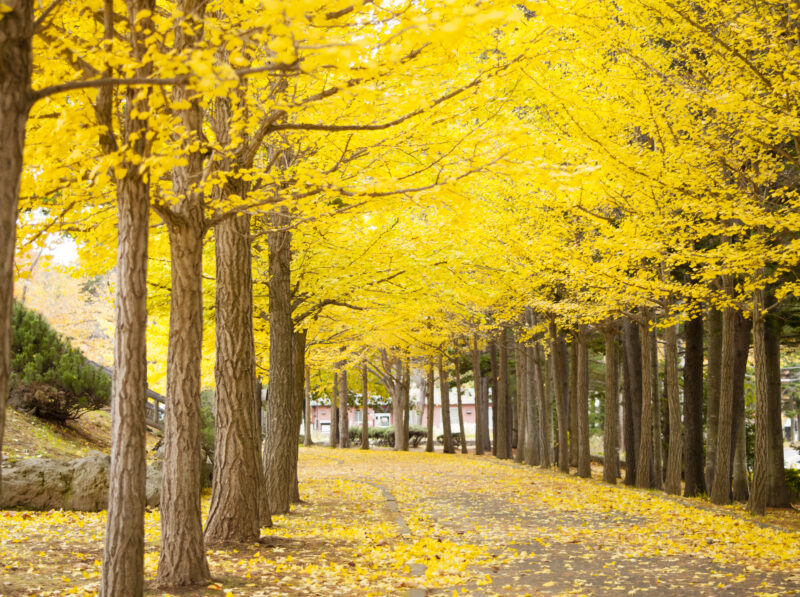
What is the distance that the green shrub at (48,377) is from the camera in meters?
14.5

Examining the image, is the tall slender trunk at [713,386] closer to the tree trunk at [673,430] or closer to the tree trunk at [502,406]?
the tree trunk at [673,430]

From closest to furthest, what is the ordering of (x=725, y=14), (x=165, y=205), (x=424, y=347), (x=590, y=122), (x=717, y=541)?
1. (x=165, y=205)
2. (x=717, y=541)
3. (x=725, y=14)
4. (x=590, y=122)
5. (x=424, y=347)

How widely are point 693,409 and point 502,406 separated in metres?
10.9

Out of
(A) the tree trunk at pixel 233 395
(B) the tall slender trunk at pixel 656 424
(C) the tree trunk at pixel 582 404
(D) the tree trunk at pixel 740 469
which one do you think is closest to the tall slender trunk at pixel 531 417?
(C) the tree trunk at pixel 582 404

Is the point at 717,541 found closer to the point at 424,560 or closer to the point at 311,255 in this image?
the point at 424,560

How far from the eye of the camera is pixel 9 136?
138 inches

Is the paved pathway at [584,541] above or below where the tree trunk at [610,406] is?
below

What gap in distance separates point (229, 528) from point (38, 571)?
203 centimetres

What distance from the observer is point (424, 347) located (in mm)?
28688

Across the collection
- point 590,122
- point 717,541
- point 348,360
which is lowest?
point 717,541

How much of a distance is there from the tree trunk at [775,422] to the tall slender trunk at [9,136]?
13.6 metres

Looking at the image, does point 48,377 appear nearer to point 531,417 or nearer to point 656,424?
point 656,424

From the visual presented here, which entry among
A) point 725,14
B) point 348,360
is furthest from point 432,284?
point 348,360

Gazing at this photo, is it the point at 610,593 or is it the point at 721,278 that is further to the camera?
the point at 721,278
